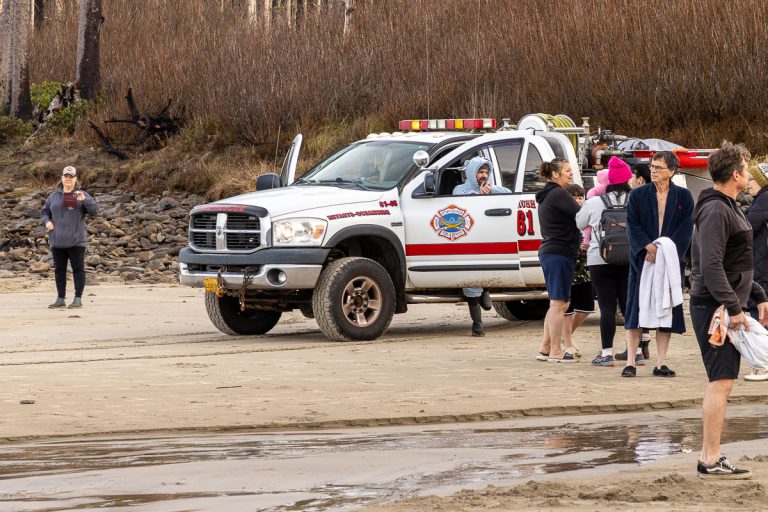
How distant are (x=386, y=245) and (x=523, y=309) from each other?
277 cm

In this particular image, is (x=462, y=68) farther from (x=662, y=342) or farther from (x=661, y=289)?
(x=661, y=289)

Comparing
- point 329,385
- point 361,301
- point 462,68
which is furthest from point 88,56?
point 329,385

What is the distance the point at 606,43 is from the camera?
86.9 feet

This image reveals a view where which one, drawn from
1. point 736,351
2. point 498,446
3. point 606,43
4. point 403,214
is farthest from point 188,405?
point 606,43

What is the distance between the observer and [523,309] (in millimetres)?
17156

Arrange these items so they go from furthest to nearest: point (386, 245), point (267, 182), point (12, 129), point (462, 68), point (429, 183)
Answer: point (12, 129) < point (462, 68) < point (267, 182) < point (386, 245) < point (429, 183)

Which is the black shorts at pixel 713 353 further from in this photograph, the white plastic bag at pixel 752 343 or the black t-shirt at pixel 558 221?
the black t-shirt at pixel 558 221

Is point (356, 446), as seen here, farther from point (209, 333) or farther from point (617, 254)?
point (209, 333)

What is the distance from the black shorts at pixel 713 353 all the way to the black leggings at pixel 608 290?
484 cm

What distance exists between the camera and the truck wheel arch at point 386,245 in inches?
573

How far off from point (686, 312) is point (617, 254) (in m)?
5.20

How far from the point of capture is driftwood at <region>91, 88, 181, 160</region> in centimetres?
3338

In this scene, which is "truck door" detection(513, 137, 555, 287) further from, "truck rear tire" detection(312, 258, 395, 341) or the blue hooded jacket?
"truck rear tire" detection(312, 258, 395, 341)

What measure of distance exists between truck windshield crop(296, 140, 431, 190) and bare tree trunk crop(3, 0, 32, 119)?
2218 cm
